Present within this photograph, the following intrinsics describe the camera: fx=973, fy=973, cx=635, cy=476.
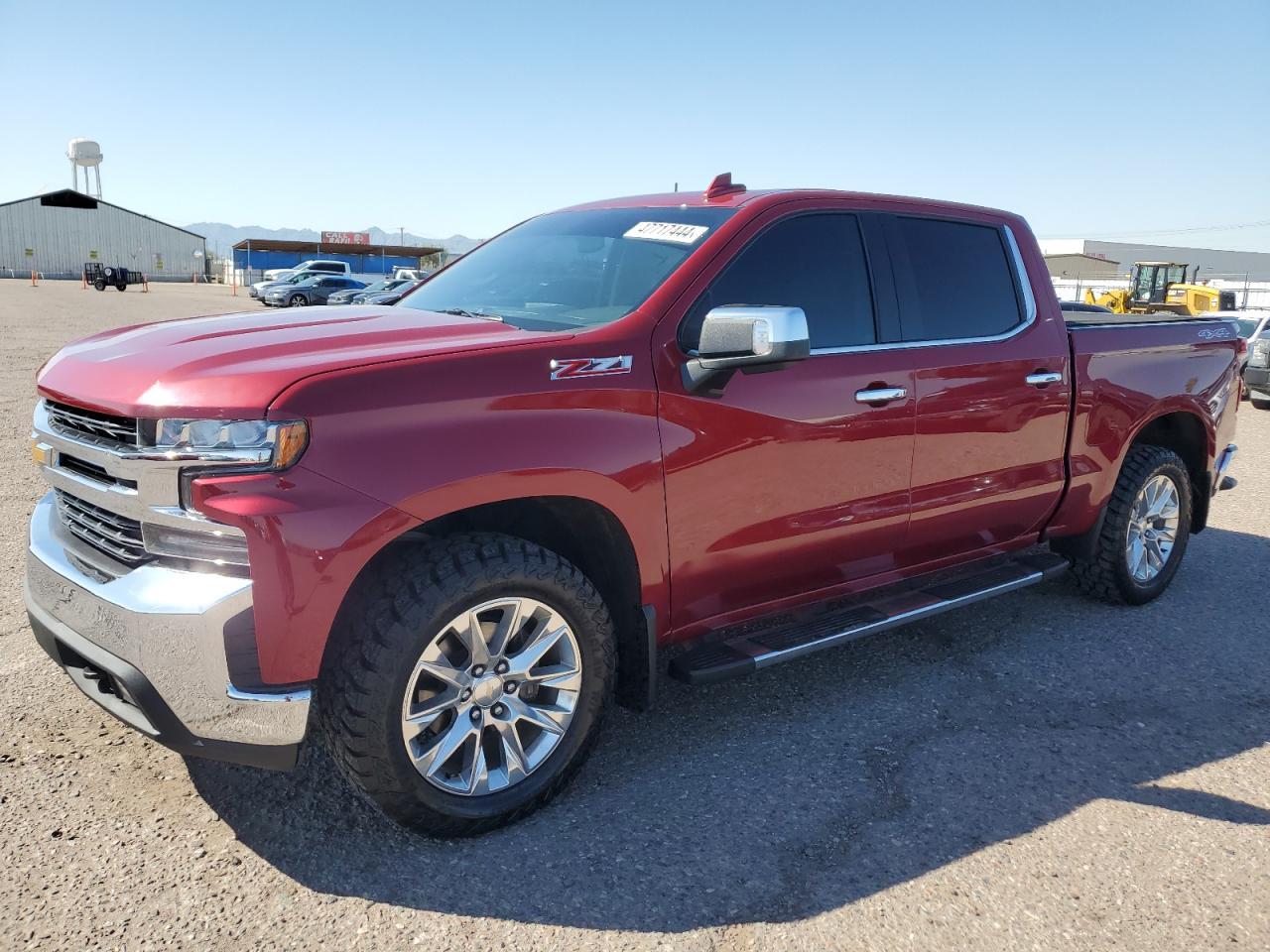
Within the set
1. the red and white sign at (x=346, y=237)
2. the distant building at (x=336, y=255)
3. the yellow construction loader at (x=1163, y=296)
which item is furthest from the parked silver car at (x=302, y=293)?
the red and white sign at (x=346, y=237)

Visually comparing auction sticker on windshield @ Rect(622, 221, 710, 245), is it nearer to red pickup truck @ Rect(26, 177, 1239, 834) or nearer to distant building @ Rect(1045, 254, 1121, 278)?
red pickup truck @ Rect(26, 177, 1239, 834)

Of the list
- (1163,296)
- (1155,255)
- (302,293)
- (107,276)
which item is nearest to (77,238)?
(107,276)

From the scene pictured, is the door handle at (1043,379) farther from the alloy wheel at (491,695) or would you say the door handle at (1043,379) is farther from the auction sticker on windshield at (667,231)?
the alloy wheel at (491,695)

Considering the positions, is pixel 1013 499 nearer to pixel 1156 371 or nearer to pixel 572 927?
pixel 1156 371

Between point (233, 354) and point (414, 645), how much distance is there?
943mm

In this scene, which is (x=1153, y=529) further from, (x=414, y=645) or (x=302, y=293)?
(x=302, y=293)

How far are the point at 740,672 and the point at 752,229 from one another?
154 cm

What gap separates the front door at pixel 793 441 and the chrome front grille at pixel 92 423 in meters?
1.50

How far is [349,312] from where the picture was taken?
3439mm

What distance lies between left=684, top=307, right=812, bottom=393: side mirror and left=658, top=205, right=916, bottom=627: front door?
0.07 metres

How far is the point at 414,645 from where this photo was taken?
265 cm

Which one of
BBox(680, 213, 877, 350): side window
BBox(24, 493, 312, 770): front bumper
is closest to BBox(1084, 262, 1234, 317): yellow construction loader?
BBox(680, 213, 877, 350): side window

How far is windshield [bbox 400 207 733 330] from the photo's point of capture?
11.1 feet

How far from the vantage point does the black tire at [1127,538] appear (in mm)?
4852
